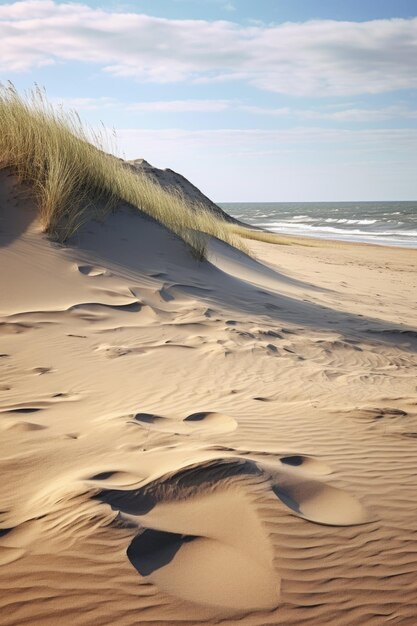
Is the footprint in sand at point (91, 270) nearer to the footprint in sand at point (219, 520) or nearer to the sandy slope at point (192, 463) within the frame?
the sandy slope at point (192, 463)

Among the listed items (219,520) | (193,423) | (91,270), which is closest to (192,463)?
(219,520)

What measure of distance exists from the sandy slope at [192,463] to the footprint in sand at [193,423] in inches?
0.5

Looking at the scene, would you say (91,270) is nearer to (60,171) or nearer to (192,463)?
(60,171)

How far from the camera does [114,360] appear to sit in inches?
155

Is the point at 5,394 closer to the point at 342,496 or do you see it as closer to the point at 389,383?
the point at 342,496

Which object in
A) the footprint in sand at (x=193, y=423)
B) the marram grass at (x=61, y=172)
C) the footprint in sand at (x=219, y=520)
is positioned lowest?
the footprint in sand at (x=219, y=520)

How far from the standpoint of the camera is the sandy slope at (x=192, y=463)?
1.68 m

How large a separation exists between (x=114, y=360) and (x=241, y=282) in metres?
3.74

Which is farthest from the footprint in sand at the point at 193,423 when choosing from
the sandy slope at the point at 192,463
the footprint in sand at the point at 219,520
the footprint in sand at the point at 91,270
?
the footprint in sand at the point at 91,270

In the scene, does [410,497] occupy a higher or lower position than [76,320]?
lower

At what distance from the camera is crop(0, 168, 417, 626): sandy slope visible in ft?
5.50

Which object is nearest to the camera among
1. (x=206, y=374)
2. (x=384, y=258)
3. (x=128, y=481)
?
(x=128, y=481)

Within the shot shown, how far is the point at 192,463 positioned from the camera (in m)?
2.25

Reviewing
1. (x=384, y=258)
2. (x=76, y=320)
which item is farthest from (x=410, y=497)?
(x=384, y=258)
